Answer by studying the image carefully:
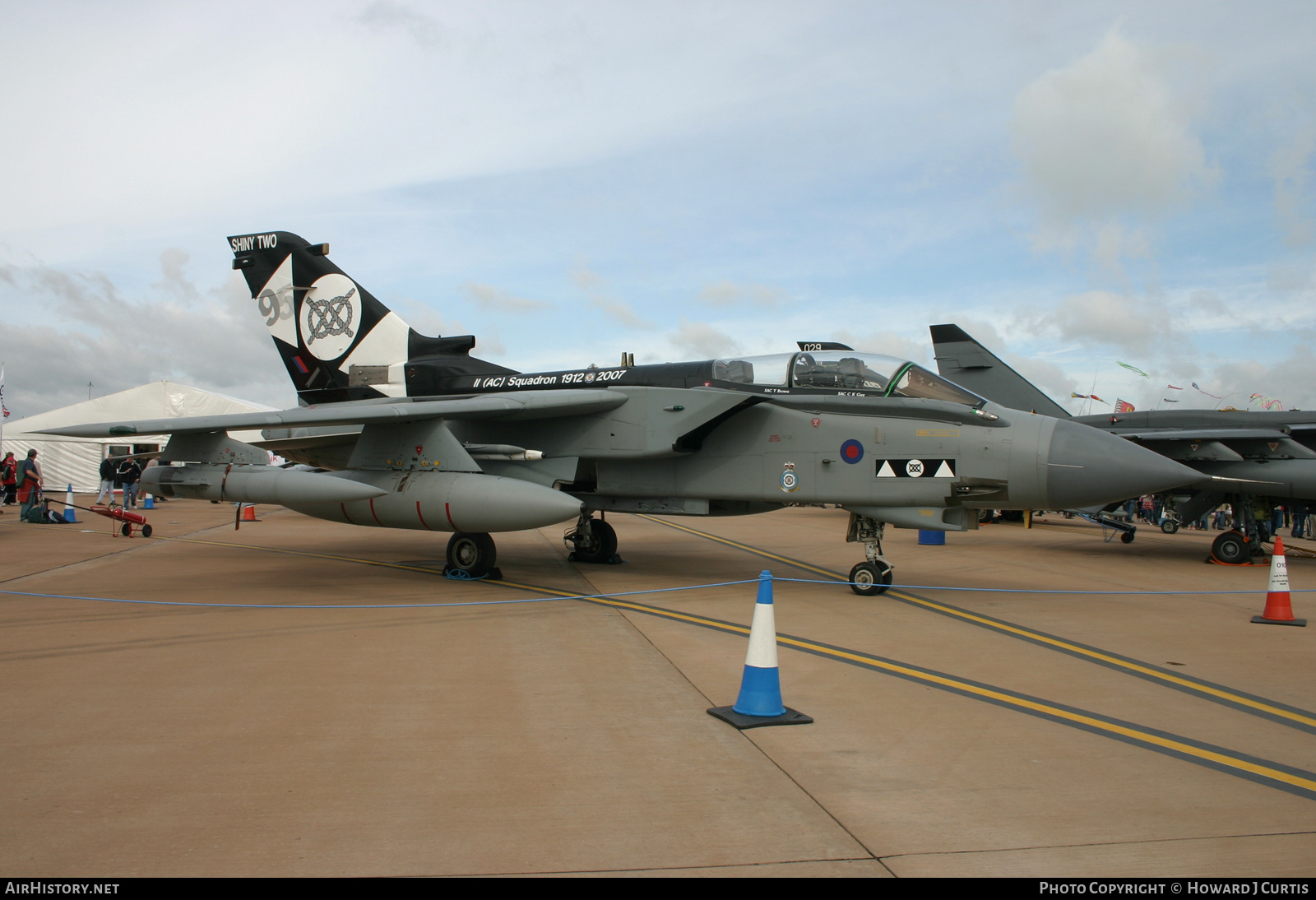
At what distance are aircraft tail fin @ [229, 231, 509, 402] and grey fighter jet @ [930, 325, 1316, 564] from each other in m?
10.6

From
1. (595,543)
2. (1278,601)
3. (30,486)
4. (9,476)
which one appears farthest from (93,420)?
(1278,601)

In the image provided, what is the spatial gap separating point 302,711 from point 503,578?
5.86 metres

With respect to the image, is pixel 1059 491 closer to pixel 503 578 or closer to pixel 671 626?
pixel 671 626

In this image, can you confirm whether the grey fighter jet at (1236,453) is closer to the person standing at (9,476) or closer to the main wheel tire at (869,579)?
the main wheel tire at (869,579)

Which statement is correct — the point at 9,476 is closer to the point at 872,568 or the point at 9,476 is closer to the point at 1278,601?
the point at 872,568

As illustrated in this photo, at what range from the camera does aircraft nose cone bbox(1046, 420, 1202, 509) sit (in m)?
8.11

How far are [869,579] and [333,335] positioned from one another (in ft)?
28.4

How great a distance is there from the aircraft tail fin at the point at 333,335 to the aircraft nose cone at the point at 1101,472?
25.4ft

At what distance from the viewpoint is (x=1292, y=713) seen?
16.3 feet

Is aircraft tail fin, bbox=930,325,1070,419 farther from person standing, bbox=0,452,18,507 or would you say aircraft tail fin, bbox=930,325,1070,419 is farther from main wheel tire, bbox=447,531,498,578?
person standing, bbox=0,452,18,507

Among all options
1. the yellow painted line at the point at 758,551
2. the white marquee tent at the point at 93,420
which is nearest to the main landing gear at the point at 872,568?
the yellow painted line at the point at 758,551

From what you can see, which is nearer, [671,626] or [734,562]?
[671,626]

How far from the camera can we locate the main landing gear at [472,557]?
10.3 m
